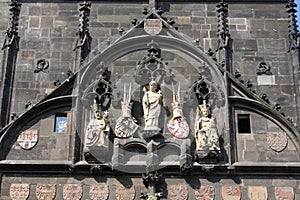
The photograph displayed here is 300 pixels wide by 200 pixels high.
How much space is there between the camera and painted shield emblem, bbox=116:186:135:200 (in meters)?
14.3

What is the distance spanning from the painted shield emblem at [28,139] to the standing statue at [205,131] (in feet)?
10.8

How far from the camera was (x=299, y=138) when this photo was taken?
14.9m

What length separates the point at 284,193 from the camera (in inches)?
566

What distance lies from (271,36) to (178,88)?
2575 millimetres

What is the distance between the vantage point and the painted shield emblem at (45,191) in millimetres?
14367

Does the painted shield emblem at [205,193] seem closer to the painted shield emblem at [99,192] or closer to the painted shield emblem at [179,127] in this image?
the painted shield emblem at [179,127]

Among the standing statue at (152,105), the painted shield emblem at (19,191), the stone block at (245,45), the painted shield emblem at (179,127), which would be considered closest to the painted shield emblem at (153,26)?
the standing statue at (152,105)

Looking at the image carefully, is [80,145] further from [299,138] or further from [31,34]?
[299,138]

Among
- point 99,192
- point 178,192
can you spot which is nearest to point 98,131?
point 99,192

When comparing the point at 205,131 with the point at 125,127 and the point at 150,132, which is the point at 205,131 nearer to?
the point at 150,132

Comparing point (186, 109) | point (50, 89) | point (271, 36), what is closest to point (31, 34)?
point (50, 89)

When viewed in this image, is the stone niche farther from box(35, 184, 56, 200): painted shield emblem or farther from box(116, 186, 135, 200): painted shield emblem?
box(35, 184, 56, 200): painted shield emblem

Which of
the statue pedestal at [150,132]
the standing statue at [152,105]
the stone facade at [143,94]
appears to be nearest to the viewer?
the stone facade at [143,94]

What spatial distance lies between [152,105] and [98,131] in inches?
49.8
